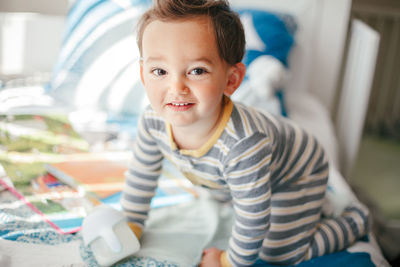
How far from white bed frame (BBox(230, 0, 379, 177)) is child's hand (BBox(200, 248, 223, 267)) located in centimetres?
97

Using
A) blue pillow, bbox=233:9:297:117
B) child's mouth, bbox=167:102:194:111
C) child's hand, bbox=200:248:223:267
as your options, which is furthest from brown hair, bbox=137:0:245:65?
blue pillow, bbox=233:9:297:117

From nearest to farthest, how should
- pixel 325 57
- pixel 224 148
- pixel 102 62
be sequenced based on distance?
pixel 224 148, pixel 102 62, pixel 325 57

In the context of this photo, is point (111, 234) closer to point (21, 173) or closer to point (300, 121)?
point (21, 173)

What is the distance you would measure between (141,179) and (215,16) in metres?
0.42

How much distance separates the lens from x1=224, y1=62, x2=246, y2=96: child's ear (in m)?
0.76

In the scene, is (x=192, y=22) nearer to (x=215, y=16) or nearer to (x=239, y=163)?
(x=215, y=16)

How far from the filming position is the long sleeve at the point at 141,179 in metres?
0.90

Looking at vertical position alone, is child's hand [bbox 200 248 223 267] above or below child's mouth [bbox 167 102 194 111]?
below

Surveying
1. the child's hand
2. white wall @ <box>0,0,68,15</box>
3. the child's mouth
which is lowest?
the child's hand

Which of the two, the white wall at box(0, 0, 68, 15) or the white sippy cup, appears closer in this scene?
the white sippy cup

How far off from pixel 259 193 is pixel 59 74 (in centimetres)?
107

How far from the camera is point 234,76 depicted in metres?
0.77

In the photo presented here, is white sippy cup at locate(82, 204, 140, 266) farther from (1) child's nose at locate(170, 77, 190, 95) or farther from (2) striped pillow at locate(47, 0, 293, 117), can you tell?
(2) striped pillow at locate(47, 0, 293, 117)

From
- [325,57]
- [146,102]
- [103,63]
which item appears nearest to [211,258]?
[146,102]
